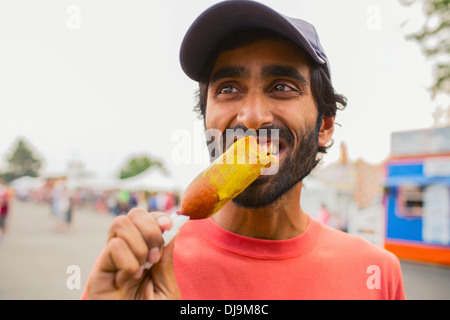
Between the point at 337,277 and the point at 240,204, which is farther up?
the point at 240,204

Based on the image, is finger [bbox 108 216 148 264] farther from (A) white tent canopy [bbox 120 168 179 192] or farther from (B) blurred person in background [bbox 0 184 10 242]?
(A) white tent canopy [bbox 120 168 179 192]

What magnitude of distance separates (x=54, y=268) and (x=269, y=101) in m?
8.38

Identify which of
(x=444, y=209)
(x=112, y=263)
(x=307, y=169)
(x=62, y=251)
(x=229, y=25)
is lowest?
(x=62, y=251)

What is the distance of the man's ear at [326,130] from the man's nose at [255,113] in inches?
24.2

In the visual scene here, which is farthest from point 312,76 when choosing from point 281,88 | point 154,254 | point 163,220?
point 154,254

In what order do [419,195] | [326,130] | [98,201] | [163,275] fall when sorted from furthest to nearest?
[98,201]
[419,195]
[326,130]
[163,275]

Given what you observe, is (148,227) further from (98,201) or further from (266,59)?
(98,201)

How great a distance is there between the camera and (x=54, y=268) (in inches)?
326

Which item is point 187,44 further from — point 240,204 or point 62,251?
point 62,251

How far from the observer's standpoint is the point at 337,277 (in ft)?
5.89

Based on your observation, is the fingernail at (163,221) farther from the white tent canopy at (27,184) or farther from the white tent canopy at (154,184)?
the white tent canopy at (27,184)

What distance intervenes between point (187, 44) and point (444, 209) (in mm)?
11852

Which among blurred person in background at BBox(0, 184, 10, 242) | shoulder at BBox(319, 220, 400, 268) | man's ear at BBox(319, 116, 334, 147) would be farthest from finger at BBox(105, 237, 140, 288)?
blurred person in background at BBox(0, 184, 10, 242)
